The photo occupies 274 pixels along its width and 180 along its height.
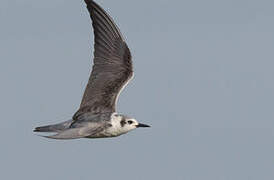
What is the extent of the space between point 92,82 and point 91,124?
240 cm

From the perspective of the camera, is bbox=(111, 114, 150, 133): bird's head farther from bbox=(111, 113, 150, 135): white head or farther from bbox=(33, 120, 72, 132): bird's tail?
bbox=(33, 120, 72, 132): bird's tail

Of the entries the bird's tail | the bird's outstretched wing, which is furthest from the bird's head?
the bird's tail

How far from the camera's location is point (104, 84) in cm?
2425

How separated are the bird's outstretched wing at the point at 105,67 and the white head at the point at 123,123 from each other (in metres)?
0.67

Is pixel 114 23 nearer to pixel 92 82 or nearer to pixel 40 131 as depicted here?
pixel 92 82

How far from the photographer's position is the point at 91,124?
2231 centimetres

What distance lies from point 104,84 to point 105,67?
0.66 metres

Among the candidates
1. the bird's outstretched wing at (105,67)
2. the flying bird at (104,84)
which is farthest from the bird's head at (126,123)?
the bird's outstretched wing at (105,67)

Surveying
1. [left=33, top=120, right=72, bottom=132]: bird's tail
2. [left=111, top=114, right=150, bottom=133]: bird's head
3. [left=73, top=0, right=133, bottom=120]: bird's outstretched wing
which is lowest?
[left=33, top=120, right=72, bottom=132]: bird's tail

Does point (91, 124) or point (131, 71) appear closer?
point (91, 124)

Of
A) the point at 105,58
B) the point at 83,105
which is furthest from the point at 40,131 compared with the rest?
the point at 105,58

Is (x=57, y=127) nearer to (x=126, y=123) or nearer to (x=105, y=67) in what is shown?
(x=126, y=123)

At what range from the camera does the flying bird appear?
2273 centimetres

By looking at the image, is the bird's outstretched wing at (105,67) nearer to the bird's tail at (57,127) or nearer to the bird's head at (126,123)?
the bird's tail at (57,127)
